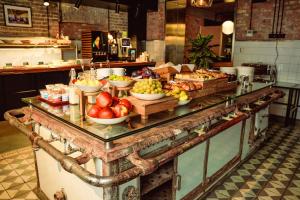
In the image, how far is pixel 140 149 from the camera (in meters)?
1.72

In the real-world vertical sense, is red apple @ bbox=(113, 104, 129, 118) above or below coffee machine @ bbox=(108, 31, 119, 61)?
below

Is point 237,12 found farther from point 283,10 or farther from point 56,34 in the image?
point 56,34

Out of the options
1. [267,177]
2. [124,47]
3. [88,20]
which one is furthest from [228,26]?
[267,177]

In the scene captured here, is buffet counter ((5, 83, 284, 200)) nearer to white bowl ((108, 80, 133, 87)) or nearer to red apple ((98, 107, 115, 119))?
red apple ((98, 107, 115, 119))

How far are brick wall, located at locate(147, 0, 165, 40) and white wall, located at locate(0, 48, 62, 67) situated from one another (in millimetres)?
3239

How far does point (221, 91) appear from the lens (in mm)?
3297

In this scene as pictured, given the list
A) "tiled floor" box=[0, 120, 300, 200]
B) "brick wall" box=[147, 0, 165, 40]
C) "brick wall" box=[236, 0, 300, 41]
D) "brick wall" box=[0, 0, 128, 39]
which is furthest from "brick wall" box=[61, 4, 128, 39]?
"tiled floor" box=[0, 120, 300, 200]

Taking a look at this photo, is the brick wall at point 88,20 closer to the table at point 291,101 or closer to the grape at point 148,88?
the table at point 291,101

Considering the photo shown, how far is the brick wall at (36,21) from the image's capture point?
6465 mm

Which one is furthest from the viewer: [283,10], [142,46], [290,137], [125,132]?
[142,46]

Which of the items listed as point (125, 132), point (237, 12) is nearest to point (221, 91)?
point (125, 132)

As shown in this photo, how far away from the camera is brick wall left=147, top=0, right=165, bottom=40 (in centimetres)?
853

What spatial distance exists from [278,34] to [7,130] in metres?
6.19

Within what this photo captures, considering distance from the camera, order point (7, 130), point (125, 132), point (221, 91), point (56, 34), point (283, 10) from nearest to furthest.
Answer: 1. point (125, 132)
2. point (221, 91)
3. point (7, 130)
4. point (283, 10)
5. point (56, 34)
